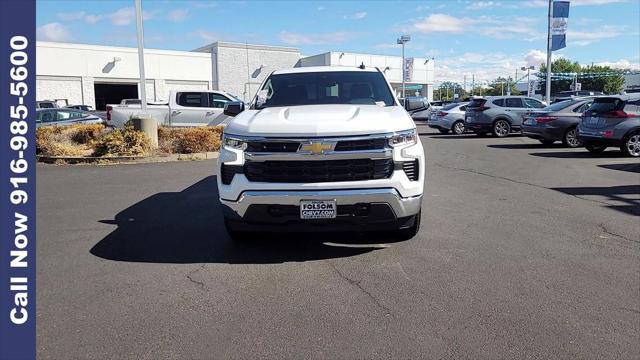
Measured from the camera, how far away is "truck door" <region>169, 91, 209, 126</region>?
18.0 metres

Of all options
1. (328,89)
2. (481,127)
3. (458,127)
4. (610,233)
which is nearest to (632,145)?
(481,127)

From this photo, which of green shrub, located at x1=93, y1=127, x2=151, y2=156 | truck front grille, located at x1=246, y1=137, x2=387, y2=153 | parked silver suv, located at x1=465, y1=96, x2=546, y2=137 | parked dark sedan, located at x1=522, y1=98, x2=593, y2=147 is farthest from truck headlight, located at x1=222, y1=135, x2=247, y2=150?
parked silver suv, located at x1=465, y1=96, x2=546, y2=137

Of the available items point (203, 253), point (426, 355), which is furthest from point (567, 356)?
point (203, 253)

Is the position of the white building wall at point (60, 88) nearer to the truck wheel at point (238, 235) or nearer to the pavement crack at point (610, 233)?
the truck wheel at point (238, 235)

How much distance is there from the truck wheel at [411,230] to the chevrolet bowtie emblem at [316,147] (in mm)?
1282

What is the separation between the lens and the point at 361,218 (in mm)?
4680

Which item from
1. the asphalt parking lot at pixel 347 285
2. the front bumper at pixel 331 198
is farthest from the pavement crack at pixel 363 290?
the front bumper at pixel 331 198

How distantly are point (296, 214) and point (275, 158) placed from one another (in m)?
0.54

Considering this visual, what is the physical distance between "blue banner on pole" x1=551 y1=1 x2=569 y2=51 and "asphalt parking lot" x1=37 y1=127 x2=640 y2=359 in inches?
814

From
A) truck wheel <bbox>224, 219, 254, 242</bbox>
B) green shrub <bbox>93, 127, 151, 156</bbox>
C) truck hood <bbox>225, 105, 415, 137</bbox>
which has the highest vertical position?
truck hood <bbox>225, 105, 415, 137</bbox>

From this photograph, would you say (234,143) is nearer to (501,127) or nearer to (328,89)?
(328,89)

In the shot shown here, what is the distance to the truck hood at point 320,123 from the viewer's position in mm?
4637

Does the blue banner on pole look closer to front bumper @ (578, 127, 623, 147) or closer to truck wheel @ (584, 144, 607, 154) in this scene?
truck wheel @ (584, 144, 607, 154)
